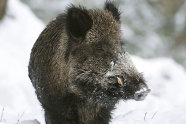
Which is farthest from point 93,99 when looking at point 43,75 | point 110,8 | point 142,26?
point 142,26

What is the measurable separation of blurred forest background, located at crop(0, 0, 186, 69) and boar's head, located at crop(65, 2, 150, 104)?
376 inches

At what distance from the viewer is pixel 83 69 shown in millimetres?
4957

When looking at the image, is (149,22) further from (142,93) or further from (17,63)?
(142,93)

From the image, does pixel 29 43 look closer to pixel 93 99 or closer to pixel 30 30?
pixel 30 30

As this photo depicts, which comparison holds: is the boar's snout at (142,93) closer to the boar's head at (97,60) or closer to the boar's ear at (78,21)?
the boar's head at (97,60)

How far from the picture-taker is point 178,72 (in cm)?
1306

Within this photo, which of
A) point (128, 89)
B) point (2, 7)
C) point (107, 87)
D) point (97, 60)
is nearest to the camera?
point (128, 89)

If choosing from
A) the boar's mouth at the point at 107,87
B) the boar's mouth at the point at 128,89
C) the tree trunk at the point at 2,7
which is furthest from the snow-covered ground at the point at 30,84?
the boar's mouth at the point at 128,89

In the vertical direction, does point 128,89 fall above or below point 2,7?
below

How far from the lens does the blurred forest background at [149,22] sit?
15.1m

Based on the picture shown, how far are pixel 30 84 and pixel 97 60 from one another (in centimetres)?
504

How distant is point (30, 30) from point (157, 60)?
134 inches

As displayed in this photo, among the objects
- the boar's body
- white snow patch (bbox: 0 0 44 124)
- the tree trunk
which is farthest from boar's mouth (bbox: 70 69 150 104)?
the tree trunk

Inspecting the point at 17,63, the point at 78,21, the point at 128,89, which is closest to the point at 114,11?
the point at 78,21
